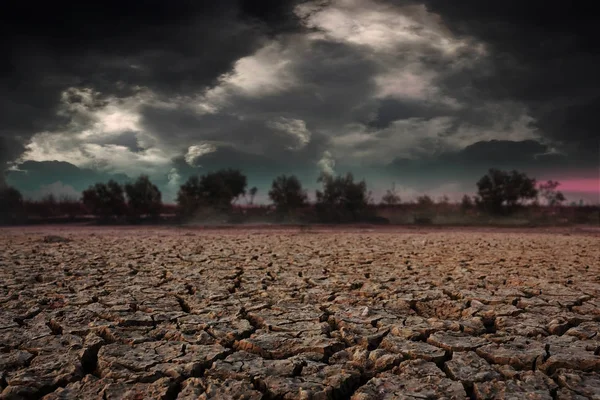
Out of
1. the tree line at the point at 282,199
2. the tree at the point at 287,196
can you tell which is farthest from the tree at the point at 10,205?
the tree at the point at 287,196

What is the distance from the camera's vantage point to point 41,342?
124 inches

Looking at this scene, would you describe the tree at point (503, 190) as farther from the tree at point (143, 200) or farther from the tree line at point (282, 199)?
the tree at point (143, 200)

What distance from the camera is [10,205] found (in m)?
32.6

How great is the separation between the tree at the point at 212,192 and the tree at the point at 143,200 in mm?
1784

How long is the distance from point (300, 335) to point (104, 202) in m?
32.8

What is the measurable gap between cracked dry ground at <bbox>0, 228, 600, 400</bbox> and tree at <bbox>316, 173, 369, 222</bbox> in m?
23.7

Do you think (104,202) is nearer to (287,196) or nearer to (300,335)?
(287,196)

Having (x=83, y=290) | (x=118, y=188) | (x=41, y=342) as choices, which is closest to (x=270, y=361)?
(x=41, y=342)

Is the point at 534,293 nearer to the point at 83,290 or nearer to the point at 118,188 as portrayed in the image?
the point at 83,290

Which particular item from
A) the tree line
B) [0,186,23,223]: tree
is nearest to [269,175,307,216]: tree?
the tree line

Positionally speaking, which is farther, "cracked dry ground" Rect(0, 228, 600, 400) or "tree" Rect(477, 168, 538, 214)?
"tree" Rect(477, 168, 538, 214)

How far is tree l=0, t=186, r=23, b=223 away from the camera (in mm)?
31608

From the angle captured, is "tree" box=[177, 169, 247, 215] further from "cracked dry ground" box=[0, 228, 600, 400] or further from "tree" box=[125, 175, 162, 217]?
"cracked dry ground" box=[0, 228, 600, 400]

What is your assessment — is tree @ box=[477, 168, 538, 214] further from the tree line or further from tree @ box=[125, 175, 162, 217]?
tree @ box=[125, 175, 162, 217]
